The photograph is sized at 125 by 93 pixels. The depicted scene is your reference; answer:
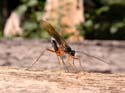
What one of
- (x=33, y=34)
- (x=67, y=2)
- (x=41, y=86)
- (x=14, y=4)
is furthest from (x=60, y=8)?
(x=41, y=86)

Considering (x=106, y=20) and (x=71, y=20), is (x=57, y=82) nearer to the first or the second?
(x=71, y=20)

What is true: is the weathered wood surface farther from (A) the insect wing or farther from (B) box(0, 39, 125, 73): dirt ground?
(B) box(0, 39, 125, 73): dirt ground

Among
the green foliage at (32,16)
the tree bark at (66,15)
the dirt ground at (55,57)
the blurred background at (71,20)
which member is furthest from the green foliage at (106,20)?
the dirt ground at (55,57)

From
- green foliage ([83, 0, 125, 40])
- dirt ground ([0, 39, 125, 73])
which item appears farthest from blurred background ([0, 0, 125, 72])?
dirt ground ([0, 39, 125, 73])

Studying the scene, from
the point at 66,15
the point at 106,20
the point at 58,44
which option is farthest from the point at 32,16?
the point at 58,44

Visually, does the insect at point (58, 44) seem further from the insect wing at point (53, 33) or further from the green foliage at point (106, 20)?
the green foliage at point (106, 20)
